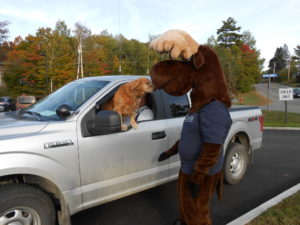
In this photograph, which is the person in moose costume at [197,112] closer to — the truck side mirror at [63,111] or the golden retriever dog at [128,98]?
the golden retriever dog at [128,98]

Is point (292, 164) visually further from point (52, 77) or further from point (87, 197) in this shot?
point (52, 77)

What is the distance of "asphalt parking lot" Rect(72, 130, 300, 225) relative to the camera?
11.3ft

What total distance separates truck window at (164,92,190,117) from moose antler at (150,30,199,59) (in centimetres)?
153

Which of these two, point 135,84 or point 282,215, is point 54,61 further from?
point 282,215

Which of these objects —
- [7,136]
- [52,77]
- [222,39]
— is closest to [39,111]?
[7,136]

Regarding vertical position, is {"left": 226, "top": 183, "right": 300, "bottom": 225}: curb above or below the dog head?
below

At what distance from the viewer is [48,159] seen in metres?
2.57

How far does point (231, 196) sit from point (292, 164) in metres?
2.47

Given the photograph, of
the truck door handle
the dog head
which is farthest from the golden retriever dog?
the truck door handle

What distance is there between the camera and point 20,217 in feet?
8.04

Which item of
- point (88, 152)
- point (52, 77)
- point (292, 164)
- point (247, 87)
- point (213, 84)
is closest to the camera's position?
point (213, 84)

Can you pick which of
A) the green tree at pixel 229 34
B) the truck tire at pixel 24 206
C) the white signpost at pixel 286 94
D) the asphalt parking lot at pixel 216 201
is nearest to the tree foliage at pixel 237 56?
the green tree at pixel 229 34

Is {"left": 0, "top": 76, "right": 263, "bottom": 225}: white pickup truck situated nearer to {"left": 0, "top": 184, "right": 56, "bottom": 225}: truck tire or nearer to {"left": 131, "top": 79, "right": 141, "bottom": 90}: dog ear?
{"left": 0, "top": 184, "right": 56, "bottom": 225}: truck tire

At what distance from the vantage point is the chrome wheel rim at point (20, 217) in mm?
2387
